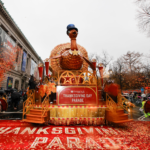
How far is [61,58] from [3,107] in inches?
188

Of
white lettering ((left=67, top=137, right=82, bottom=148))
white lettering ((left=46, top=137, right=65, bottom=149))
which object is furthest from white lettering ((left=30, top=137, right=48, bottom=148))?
white lettering ((left=67, top=137, right=82, bottom=148))

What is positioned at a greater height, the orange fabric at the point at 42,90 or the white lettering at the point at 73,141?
the orange fabric at the point at 42,90

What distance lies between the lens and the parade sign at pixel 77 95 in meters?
5.47

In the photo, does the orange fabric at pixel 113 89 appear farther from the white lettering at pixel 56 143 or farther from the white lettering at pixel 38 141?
Result: the white lettering at pixel 38 141

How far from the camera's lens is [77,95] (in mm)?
5539

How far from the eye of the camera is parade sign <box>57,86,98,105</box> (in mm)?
5473

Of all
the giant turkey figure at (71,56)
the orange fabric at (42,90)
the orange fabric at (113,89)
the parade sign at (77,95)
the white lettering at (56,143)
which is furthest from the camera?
the giant turkey figure at (71,56)

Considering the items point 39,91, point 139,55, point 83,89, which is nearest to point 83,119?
point 83,89

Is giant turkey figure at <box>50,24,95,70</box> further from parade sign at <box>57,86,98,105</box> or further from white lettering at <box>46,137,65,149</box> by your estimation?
white lettering at <box>46,137,65,149</box>

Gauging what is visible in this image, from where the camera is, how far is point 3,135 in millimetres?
3895

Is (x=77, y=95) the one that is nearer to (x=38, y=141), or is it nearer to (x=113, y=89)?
(x=113, y=89)

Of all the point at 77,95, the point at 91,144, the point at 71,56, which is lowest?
the point at 91,144

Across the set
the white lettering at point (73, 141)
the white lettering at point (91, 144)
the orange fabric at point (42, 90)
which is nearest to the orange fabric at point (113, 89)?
the white lettering at point (91, 144)

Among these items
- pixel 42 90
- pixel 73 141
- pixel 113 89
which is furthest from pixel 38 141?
pixel 113 89
